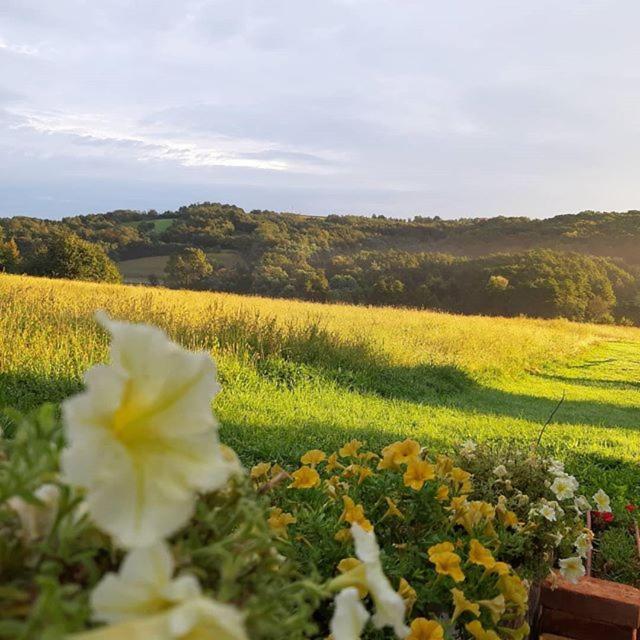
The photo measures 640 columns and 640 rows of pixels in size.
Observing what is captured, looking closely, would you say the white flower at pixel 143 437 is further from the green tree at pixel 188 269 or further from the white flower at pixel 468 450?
the green tree at pixel 188 269

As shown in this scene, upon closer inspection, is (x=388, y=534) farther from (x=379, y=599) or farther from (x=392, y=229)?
(x=392, y=229)

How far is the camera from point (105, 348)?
745 cm

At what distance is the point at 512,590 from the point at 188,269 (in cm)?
4291

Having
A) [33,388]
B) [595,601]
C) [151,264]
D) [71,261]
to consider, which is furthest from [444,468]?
[151,264]

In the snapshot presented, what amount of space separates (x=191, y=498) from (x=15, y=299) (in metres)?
9.86

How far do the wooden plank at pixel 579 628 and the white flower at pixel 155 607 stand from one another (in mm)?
2721

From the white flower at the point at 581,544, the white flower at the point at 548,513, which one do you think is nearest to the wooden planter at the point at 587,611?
the white flower at the point at 581,544

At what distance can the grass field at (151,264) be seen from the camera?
4647 cm

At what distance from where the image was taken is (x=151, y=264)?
161ft

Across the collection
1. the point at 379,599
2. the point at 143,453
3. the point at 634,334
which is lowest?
the point at 634,334

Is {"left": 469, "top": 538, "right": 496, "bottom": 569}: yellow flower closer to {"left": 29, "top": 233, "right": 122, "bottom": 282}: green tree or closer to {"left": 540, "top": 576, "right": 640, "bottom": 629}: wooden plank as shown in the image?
{"left": 540, "top": 576, "right": 640, "bottom": 629}: wooden plank

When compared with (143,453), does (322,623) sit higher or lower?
lower

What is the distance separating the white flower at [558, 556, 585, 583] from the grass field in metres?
44.5

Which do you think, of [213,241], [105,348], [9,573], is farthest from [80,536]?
[213,241]
